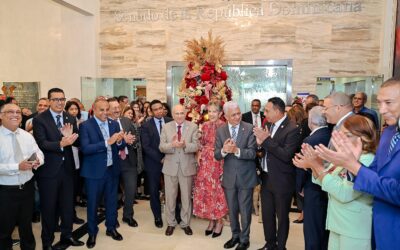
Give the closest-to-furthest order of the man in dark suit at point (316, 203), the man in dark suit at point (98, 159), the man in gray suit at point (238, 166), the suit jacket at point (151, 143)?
the man in dark suit at point (316, 203), the man in gray suit at point (238, 166), the man in dark suit at point (98, 159), the suit jacket at point (151, 143)

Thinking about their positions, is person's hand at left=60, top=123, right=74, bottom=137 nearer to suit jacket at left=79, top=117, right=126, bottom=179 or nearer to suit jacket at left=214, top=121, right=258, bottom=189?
suit jacket at left=79, top=117, right=126, bottom=179

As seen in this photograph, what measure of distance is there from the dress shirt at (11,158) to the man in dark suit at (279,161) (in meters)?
2.39

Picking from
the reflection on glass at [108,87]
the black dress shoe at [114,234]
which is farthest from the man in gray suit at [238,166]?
the reflection on glass at [108,87]

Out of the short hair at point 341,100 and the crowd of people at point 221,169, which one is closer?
the crowd of people at point 221,169

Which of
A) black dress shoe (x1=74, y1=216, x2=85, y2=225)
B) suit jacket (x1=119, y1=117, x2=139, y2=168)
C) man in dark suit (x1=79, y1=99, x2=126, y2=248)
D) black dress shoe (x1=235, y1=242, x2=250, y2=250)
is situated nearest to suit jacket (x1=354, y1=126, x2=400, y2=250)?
black dress shoe (x1=235, y1=242, x2=250, y2=250)

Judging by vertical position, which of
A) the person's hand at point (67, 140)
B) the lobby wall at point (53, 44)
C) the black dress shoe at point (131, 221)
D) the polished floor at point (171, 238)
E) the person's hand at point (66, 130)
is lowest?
the polished floor at point (171, 238)

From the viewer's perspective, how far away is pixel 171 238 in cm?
416

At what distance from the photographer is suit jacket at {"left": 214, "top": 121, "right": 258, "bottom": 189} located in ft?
12.1

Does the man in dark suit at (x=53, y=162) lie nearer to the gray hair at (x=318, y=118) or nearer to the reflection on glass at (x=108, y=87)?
the gray hair at (x=318, y=118)

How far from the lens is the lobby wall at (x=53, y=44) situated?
7883 millimetres

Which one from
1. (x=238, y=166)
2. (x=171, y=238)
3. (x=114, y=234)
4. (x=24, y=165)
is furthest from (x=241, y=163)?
(x=24, y=165)

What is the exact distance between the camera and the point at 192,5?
24.9 feet

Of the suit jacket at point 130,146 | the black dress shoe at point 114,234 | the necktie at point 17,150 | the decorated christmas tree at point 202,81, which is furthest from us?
the decorated christmas tree at point 202,81

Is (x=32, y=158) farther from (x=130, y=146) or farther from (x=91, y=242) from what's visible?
(x=130, y=146)
